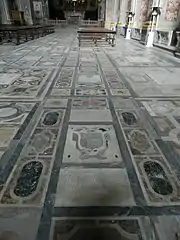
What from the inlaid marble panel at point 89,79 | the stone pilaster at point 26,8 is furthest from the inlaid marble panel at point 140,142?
the stone pilaster at point 26,8

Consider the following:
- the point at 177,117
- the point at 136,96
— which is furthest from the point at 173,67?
the point at 177,117

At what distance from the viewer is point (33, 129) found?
77.0 inches

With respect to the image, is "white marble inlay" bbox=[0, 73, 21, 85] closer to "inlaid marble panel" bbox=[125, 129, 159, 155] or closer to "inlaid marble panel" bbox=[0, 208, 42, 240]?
"inlaid marble panel" bbox=[125, 129, 159, 155]

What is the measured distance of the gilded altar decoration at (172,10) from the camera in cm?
689

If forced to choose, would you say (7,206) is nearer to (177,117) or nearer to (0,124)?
(0,124)

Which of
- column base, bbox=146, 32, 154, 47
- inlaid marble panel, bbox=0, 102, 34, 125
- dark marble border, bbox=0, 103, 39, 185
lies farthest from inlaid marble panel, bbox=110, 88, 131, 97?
column base, bbox=146, 32, 154, 47

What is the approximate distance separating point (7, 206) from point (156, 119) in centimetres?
169

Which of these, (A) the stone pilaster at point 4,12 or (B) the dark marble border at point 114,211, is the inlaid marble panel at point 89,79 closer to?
(B) the dark marble border at point 114,211

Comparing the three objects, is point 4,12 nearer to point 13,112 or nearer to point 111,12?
point 111,12

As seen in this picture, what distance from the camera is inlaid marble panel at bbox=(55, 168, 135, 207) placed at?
3.81ft

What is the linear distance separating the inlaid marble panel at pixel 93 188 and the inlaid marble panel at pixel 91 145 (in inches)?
5.3

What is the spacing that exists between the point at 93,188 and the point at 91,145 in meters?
0.50

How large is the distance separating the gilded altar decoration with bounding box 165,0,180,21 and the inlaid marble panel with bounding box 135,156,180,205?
7265mm

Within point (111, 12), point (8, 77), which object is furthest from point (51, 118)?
point (111, 12)
